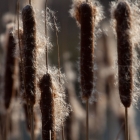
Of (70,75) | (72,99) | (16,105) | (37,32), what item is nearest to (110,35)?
(70,75)

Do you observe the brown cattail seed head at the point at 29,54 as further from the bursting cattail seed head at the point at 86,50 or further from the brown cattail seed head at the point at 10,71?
the brown cattail seed head at the point at 10,71

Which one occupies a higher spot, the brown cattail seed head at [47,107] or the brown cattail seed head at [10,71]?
the brown cattail seed head at [10,71]

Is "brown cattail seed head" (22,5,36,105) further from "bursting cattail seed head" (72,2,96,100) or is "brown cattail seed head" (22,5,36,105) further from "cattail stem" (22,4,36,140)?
"bursting cattail seed head" (72,2,96,100)

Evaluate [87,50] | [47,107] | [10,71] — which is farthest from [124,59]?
[10,71]

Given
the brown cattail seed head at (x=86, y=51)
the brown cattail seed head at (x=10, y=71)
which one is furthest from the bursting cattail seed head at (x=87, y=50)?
the brown cattail seed head at (x=10, y=71)

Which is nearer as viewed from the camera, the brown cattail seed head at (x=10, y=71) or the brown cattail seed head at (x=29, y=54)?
the brown cattail seed head at (x=29, y=54)

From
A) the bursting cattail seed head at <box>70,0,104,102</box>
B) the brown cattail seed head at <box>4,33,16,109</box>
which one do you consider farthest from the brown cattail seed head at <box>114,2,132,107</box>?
the brown cattail seed head at <box>4,33,16,109</box>

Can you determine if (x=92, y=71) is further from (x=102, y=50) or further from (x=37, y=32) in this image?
(x=102, y=50)
